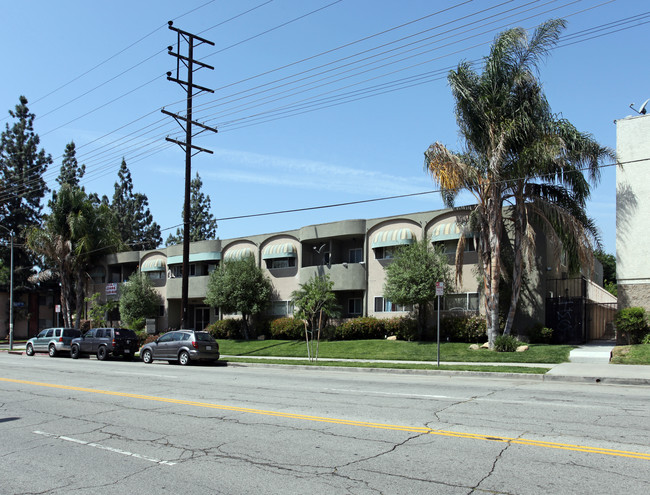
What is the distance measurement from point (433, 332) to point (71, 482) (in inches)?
950

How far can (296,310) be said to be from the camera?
3353 cm

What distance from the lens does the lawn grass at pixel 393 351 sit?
69.1ft

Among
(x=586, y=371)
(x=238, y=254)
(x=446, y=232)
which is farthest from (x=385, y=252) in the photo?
(x=586, y=371)

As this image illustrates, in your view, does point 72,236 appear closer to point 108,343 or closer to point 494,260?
point 108,343

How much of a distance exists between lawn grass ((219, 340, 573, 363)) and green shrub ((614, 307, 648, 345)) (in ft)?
7.52

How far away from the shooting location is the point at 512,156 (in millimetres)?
23844

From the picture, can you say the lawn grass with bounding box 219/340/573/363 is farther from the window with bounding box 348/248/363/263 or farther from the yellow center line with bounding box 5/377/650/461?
the yellow center line with bounding box 5/377/650/461

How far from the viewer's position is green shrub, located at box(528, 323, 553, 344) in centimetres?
2522

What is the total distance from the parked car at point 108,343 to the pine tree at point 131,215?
43.5 meters

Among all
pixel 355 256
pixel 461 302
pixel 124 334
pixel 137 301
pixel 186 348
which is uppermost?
pixel 355 256

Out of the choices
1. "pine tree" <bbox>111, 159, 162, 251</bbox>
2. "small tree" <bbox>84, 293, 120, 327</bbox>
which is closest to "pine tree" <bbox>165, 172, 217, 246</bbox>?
"pine tree" <bbox>111, 159, 162, 251</bbox>

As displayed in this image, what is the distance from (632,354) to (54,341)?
2910cm

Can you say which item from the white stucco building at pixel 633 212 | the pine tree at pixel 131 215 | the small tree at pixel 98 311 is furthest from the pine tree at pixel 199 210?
the white stucco building at pixel 633 212

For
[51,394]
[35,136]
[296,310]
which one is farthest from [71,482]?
[35,136]
